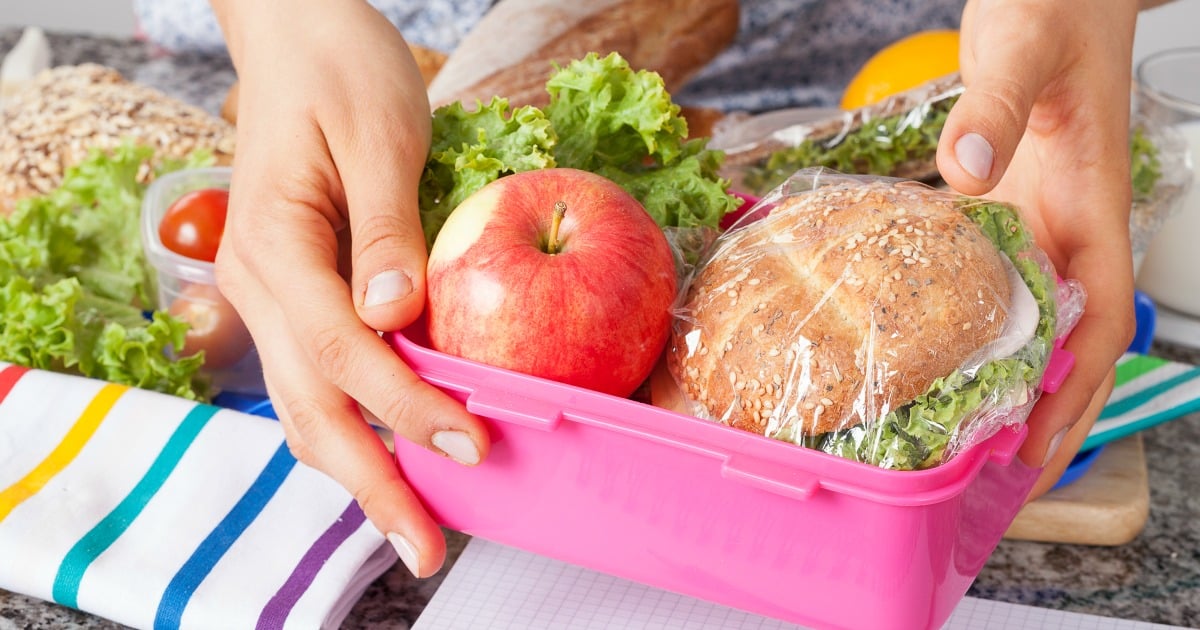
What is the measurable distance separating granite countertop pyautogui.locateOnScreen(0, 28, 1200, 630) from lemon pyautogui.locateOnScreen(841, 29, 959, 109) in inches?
22.6

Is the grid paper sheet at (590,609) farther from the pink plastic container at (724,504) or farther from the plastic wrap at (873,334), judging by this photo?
the plastic wrap at (873,334)

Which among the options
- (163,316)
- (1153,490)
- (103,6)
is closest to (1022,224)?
(1153,490)

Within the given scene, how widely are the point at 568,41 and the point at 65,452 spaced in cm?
90

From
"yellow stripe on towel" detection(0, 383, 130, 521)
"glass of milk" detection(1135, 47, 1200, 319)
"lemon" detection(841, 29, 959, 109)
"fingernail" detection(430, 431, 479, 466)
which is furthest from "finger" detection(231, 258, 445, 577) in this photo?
"glass of milk" detection(1135, 47, 1200, 319)

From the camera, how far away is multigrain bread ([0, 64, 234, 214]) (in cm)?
157

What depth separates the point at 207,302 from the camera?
1292mm

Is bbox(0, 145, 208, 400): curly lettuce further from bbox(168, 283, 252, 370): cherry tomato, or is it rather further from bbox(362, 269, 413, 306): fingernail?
bbox(362, 269, 413, 306): fingernail

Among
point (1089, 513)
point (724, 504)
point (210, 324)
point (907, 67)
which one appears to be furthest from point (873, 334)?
point (907, 67)

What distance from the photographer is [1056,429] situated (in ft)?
2.92

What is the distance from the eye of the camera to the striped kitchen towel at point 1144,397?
1.17 m

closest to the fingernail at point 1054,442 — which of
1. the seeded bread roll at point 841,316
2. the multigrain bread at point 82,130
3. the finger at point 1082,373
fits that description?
the finger at point 1082,373

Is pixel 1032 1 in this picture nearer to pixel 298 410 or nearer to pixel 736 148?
pixel 736 148

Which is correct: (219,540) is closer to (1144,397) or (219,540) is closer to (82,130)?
(82,130)

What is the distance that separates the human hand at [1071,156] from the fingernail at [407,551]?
1.56 ft
